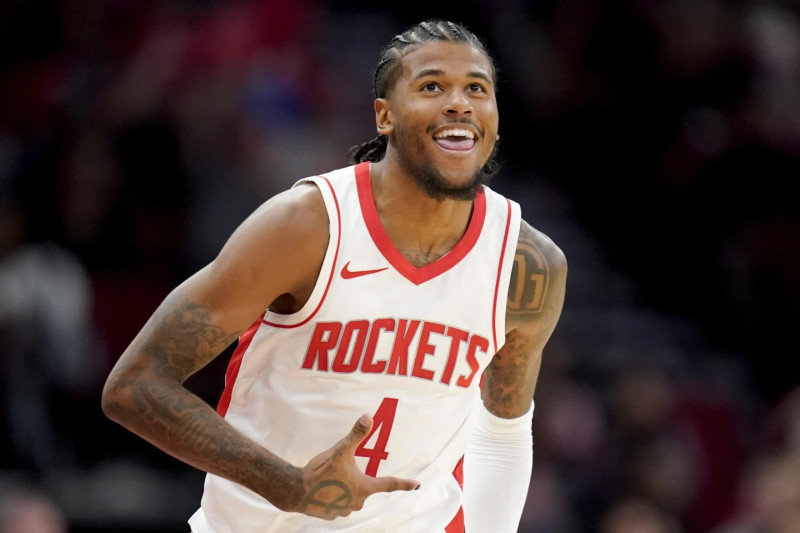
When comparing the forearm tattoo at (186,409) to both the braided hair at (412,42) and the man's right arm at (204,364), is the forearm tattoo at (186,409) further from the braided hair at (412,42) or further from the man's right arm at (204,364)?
the braided hair at (412,42)

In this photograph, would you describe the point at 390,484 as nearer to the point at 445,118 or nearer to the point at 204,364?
the point at 204,364

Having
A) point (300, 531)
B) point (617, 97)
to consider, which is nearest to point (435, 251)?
point (300, 531)

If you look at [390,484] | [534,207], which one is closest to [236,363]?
[390,484]

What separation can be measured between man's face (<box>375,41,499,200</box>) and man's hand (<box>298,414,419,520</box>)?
Result: 79 cm

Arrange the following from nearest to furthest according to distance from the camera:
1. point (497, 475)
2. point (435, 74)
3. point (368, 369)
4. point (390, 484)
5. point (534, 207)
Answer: point (390, 484) < point (368, 369) < point (435, 74) < point (497, 475) < point (534, 207)

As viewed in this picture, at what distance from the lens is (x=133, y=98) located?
7113mm

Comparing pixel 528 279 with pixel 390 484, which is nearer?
pixel 390 484

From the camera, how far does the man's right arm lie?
3.06 m

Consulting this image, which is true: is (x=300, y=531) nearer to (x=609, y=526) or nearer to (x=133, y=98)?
(x=609, y=526)

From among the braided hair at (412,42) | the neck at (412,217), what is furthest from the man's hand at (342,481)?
the braided hair at (412,42)

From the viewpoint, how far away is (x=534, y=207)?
7719 millimetres

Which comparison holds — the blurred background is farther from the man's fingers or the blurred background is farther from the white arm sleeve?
the man's fingers

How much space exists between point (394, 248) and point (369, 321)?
0.23 meters

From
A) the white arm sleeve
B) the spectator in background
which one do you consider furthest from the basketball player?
the spectator in background
